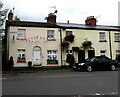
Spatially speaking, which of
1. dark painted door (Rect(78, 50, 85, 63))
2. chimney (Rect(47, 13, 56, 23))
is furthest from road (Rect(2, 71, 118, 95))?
chimney (Rect(47, 13, 56, 23))

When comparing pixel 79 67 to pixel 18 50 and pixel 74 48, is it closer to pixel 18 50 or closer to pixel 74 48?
pixel 74 48

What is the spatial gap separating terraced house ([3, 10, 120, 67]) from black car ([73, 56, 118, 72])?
4.36 meters

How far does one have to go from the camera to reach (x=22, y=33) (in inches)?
899

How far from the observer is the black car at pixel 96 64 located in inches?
747

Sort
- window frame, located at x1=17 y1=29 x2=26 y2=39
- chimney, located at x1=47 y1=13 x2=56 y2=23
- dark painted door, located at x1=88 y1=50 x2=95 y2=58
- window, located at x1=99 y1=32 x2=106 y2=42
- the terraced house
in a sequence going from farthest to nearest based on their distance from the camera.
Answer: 1. chimney, located at x1=47 y1=13 x2=56 y2=23
2. window, located at x1=99 y1=32 x2=106 y2=42
3. dark painted door, located at x1=88 y1=50 x2=95 y2=58
4. window frame, located at x1=17 y1=29 x2=26 y2=39
5. the terraced house

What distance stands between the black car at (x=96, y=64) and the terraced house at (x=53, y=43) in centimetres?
436

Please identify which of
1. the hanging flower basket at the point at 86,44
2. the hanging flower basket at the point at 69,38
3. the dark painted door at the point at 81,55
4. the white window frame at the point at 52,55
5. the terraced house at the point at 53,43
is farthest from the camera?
the dark painted door at the point at 81,55

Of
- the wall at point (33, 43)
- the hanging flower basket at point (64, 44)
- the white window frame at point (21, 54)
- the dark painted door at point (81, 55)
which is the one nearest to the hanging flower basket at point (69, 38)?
the hanging flower basket at point (64, 44)

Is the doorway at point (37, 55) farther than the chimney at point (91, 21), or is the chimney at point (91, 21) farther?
the chimney at point (91, 21)

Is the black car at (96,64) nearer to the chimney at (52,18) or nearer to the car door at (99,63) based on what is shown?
the car door at (99,63)

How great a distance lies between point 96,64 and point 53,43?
679 centimetres

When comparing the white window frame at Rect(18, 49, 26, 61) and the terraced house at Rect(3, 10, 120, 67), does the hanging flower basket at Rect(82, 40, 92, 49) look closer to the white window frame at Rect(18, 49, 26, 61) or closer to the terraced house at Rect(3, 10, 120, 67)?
the terraced house at Rect(3, 10, 120, 67)

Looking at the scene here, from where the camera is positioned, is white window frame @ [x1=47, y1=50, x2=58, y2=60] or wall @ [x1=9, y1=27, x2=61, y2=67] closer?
wall @ [x1=9, y1=27, x2=61, y2=67]

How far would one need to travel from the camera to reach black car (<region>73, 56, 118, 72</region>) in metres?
19.0
